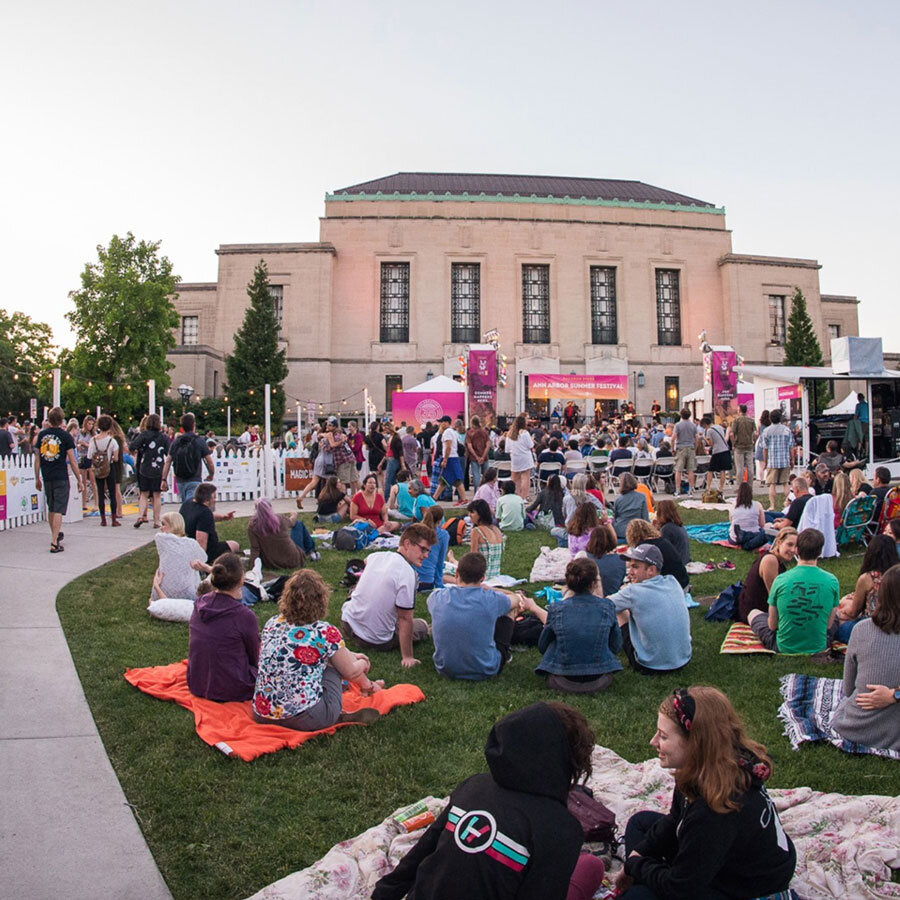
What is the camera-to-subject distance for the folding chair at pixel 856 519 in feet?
33.3

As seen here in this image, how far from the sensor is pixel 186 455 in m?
11.2

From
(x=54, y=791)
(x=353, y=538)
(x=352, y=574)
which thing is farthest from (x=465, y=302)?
(x=54, y=791)

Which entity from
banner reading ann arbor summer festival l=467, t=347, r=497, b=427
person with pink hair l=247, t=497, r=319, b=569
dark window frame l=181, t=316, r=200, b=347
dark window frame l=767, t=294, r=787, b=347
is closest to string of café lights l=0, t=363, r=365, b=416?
dark window frame l=181, t=316, r=200, b=347

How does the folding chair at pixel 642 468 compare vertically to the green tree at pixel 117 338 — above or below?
below

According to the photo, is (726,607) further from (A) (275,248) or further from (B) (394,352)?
(A) (275,248)

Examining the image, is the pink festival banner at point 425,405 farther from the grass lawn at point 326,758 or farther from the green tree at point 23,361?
Answer: the green tree at point 23,361

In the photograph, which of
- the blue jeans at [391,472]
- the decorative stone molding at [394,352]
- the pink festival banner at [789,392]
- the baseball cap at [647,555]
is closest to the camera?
the baseball cap at [647,555]

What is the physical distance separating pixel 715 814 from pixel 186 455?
10.0 meters

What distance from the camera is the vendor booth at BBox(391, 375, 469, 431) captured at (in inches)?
969

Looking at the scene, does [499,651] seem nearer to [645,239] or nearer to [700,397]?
[700,397]

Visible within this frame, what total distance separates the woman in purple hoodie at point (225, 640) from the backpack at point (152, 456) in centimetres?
760

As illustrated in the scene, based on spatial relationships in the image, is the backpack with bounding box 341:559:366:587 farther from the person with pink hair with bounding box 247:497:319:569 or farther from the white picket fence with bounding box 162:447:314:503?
the white picket fence with bounding box 162:447:314:503

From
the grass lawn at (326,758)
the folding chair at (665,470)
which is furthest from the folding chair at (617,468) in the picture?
the grass lawn at (326,758)

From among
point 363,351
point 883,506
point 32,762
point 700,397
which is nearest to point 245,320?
point 363,351
